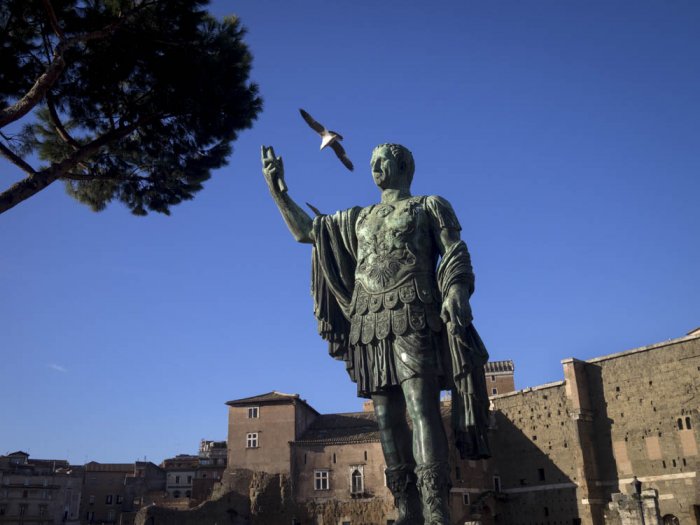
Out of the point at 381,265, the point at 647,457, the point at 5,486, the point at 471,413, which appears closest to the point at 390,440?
the point at 471,413

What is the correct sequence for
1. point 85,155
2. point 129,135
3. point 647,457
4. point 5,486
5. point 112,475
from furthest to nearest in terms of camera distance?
point 112,475 < point 5,486 < point 647,457 < point 129,135 < point 85,155

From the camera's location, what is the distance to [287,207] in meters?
6.50

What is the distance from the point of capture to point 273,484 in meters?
45.4

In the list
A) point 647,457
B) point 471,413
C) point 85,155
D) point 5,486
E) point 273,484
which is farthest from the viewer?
point 5,486

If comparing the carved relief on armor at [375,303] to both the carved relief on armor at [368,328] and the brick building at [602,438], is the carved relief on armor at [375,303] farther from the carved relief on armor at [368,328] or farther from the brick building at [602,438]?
the brick building at [602,438]

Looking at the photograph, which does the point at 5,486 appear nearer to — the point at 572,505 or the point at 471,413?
the point at 572,505

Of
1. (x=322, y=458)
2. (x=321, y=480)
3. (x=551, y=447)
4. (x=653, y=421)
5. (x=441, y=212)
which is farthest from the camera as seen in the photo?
(x=551, y=447)

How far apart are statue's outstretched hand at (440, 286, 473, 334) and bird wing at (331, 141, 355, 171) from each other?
2139 mm

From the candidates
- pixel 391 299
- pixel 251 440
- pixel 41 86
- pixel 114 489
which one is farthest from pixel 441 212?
pixel 114 489

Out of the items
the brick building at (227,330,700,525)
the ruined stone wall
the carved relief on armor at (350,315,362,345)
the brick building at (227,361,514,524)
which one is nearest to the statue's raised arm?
the carved relief on armor at (350,315,362,345)

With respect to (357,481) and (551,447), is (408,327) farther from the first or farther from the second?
(551,447)

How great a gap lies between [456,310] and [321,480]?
42.2 meters

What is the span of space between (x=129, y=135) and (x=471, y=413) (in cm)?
1115

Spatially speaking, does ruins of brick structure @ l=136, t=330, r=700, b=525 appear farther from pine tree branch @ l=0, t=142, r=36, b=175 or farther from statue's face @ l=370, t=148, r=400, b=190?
statue's face @ l=370, t=148, r=400, b=190
